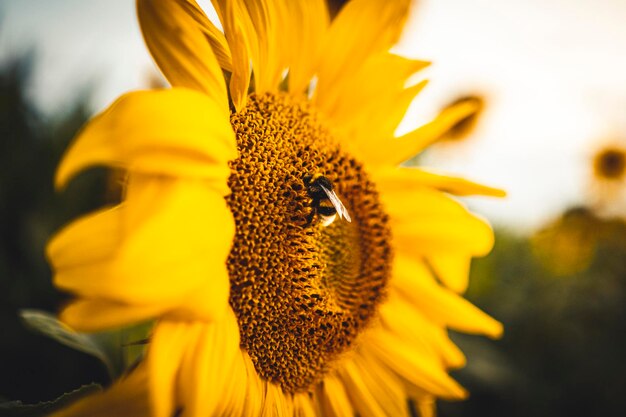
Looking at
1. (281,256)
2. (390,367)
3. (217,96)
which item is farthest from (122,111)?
(390,367)

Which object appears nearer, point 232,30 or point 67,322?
point 67,322

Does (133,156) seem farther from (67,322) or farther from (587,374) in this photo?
(587,374)

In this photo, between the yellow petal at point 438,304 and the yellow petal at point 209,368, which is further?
the yellow petal at point 438,304

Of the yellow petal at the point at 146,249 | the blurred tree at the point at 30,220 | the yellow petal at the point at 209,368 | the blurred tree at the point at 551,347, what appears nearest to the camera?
the yellow petal at the point at 146,249

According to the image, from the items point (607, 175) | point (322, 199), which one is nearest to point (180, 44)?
point (322, 199)

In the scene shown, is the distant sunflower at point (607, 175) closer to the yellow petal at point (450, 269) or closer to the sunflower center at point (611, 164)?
the sunflower center at point (611, 164)

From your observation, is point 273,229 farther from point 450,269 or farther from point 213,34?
point 450,269

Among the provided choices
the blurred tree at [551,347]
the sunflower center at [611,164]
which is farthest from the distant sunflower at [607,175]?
the blurred tree at [551,347]
